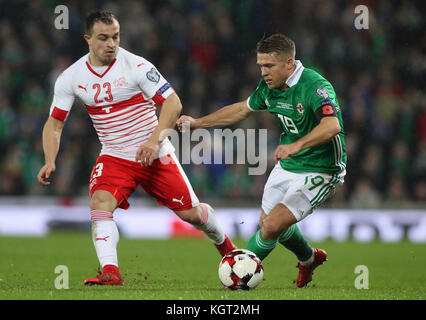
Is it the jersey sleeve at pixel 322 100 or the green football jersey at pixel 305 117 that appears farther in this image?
the green football jersey at pixel 305 117

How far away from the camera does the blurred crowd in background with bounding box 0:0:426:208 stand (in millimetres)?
14375

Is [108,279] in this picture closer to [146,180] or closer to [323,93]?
[146,180]

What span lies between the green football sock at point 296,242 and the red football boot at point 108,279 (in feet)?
4.88

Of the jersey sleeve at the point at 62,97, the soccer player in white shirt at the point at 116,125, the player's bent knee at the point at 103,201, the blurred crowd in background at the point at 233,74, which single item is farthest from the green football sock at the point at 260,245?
the blurred crowd in background at the point at 233,74

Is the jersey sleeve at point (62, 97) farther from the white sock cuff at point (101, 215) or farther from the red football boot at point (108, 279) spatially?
the red football boot at point (108, 279)

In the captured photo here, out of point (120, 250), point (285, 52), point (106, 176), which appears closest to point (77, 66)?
point (106, 176)

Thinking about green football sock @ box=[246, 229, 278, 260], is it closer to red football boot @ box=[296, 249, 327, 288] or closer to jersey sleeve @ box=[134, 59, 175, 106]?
red football boot @ box=[296, 249, 327, 288]

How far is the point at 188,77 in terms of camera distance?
15664mm

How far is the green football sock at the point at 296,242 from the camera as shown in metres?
6.97

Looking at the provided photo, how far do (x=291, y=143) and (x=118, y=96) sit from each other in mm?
1546

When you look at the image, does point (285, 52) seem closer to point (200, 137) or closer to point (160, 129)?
point (160, 129)

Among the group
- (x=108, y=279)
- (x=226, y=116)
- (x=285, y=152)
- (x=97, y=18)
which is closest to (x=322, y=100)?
(x=285, y=152)

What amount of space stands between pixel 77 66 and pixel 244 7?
10.5 meters

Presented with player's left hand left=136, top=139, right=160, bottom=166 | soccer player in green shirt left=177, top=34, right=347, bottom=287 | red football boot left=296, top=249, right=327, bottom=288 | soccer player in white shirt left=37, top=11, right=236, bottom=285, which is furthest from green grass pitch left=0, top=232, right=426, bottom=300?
player's left hand left=136, top=139, right=160, bottom=166
